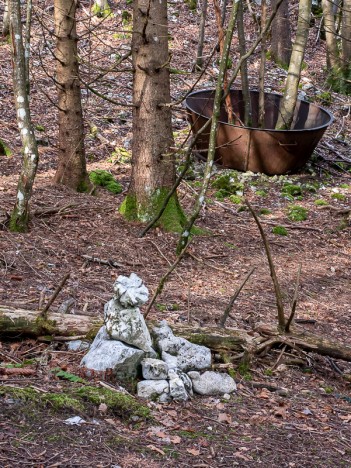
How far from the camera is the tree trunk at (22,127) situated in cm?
644

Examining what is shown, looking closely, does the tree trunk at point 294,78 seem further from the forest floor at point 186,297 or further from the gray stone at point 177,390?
the gray stone at point 177,390

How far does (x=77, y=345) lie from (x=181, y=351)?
75 cm

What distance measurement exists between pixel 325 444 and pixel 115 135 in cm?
935

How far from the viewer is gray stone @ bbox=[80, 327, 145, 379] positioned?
424 cm

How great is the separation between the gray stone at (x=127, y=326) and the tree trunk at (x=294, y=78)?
9114mm

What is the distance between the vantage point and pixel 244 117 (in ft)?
43.2

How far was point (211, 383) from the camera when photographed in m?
4.46

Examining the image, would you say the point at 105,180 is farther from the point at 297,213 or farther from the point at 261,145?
the point at 261,145

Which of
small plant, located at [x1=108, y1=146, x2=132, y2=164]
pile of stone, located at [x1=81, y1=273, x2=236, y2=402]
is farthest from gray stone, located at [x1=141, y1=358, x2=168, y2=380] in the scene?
small plant, located at [x1=108, y1=146, x2=132, y2=164]

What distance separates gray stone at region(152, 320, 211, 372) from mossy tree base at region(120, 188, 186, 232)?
3.35 meters

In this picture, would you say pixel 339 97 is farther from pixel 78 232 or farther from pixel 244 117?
pixel 78 232

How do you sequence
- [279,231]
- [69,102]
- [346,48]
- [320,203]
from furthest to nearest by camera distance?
[346,48] < [320,203] < [279,231] < [69,102]

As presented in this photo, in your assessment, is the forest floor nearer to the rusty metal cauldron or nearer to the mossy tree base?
the mossy tree base

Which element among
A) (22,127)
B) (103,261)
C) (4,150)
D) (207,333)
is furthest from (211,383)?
(4,150)
